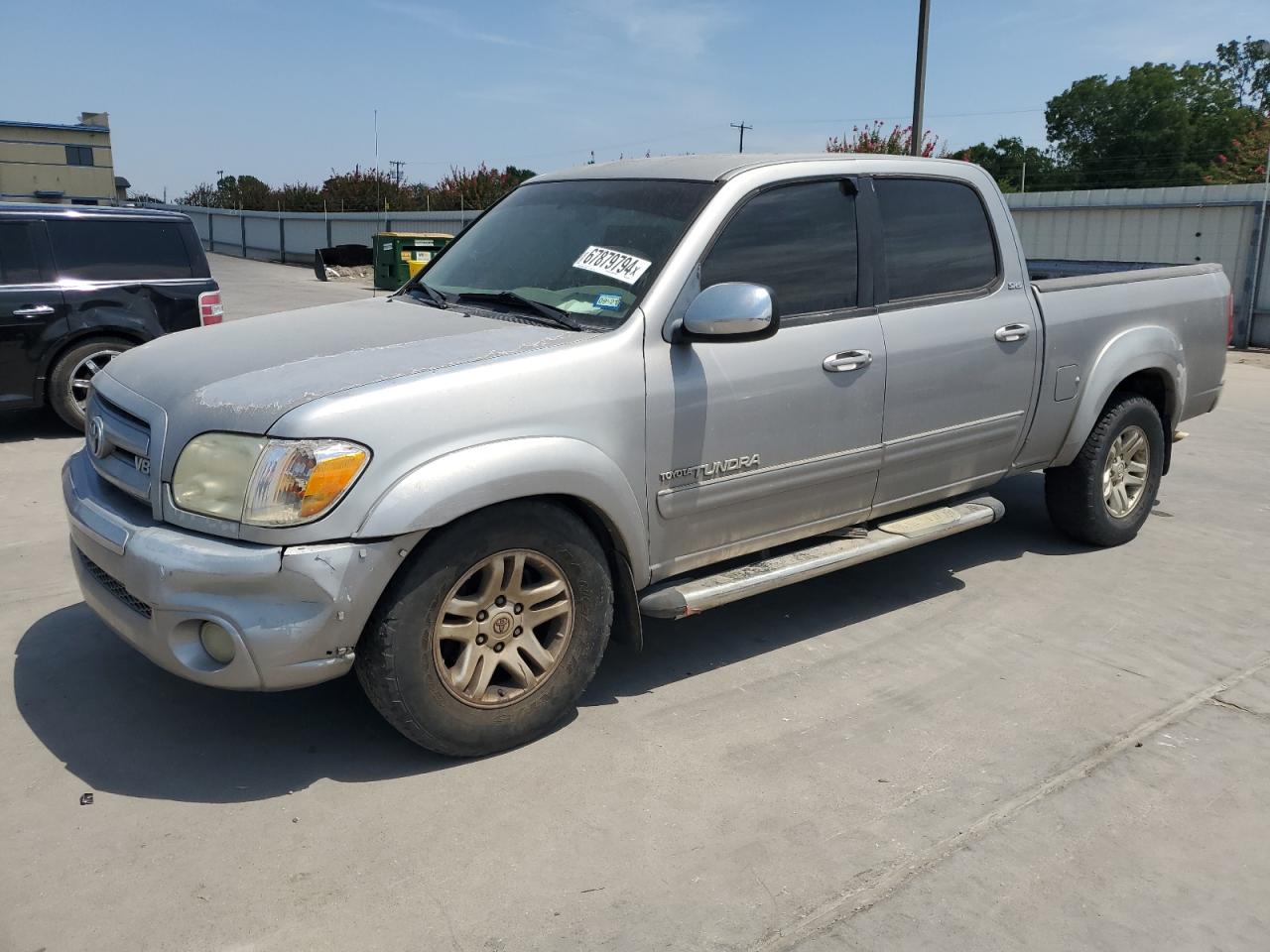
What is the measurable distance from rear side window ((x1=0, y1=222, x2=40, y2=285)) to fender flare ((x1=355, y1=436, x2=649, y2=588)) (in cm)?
647

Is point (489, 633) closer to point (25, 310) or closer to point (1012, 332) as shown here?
point (1012, 332)

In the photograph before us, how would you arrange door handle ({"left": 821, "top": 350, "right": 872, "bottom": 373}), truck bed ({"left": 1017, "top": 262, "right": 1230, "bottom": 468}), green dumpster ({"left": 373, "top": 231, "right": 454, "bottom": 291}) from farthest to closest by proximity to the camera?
1. green dumpster ({"left": 373, "top": 231, "right": 454, "bottom": 291})
2. truck bed ({"left": 1017, "top": 262, "right": 1230, "bottom": 468})
3. door handle ({"left": 821, "top": 350, "right": 872, "bottom": 373})

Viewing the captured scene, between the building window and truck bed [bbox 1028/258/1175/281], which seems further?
the building window

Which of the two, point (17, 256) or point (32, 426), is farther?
point (32, 426)

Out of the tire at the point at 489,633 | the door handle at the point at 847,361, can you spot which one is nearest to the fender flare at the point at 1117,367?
the door handle at the point at 847,361

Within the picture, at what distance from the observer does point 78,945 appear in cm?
262

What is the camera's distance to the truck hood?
319 centimetres

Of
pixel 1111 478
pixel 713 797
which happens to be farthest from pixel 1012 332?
pixel 713 797

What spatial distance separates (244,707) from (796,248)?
2656 millimetres

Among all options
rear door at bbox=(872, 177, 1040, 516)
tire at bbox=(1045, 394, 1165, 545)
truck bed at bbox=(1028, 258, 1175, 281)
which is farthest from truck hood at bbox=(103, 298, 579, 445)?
truck bed at bbox=(1028, 258, 1175, 281)

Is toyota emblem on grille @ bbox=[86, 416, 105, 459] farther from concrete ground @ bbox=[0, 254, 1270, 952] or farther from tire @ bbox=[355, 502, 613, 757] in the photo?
tire @ bbox=[355, 502, 613, 757]

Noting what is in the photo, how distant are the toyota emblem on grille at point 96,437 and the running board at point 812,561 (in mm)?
1885

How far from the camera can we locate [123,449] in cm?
349

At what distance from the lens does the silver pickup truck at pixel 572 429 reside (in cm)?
309
